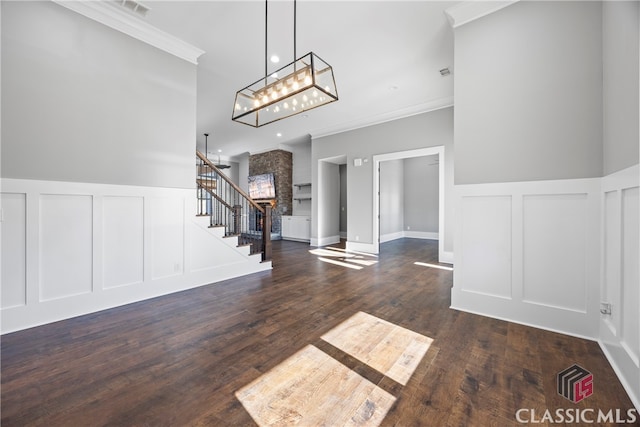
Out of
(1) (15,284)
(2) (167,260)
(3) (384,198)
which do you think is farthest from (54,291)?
(3) (384,198)

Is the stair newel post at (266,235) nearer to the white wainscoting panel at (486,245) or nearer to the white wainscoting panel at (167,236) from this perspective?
the white wainscoting panel at (167,236)

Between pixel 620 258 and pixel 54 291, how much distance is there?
492cm

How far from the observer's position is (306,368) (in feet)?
6.00

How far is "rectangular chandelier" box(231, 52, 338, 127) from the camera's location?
2361 mm

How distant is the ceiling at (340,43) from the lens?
2.88m

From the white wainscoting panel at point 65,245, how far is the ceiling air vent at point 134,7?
2.11 meters

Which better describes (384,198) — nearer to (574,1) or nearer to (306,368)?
(574,1)

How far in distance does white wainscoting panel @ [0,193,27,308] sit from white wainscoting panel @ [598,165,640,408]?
15.6 ft

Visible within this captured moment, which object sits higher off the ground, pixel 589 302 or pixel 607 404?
pixel 589 302

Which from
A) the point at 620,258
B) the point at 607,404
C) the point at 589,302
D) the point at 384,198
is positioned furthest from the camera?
the point at 384,198

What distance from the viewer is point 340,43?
3.50 meters

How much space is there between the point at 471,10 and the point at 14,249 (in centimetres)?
514

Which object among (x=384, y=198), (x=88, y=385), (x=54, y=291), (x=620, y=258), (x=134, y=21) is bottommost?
(x=88, y=385)

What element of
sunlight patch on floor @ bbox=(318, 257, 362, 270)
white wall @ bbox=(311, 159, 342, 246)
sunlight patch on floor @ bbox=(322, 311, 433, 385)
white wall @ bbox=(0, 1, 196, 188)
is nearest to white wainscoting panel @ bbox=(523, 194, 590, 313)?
sunlight patch on floor @ bbox=(322, 311, 433, 385)
